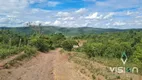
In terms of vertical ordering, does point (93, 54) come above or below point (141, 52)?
below

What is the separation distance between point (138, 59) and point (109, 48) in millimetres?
42862

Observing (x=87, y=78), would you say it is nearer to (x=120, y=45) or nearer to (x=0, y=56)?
(x=0, y=56)

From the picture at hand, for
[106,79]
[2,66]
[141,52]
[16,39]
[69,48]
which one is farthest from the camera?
[69,48]

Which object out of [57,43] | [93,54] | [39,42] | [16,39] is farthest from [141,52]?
[57,43]

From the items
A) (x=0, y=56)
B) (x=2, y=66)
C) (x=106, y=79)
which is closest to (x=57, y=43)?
(x=0, y=56)

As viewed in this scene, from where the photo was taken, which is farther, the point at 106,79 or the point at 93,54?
the point at 93,54

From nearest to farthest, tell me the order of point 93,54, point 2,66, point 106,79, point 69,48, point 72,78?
point 106,79 → point 72,78 → point 2,66 → point 93,54 → point 69,48

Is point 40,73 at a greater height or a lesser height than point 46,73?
greater

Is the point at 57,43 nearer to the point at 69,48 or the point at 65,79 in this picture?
the point at 69,48

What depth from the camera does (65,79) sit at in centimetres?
2784

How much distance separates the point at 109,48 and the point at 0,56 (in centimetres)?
4511

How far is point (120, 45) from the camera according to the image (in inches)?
3219

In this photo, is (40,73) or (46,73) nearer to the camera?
(40,73)

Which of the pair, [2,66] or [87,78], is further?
[2,66]
